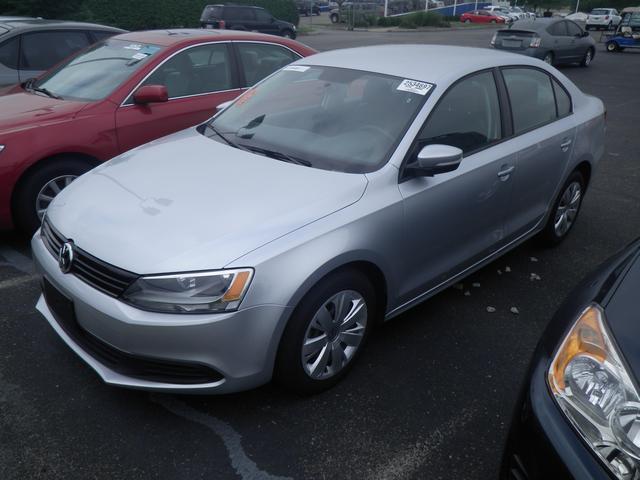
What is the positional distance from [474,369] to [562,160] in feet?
6.38

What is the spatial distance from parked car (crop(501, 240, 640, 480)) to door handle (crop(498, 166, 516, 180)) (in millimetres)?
1618

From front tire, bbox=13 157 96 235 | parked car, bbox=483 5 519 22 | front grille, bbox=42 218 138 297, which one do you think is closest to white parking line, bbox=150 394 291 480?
front grille, bbox=42 218 138 297

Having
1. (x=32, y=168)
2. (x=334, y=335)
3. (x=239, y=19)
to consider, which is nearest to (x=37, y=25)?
(x=32, y=168)

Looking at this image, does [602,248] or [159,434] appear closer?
[159,434]

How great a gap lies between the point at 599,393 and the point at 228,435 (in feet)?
5.33

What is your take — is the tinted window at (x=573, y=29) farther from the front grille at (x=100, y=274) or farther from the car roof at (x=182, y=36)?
the front grille at (x=100, y=274)

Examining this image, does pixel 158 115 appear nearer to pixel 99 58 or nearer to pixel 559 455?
pixel 99 58

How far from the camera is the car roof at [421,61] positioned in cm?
347

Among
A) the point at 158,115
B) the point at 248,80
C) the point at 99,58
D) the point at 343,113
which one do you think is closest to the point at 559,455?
the point at 343,113

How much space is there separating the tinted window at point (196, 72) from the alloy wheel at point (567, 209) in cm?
313

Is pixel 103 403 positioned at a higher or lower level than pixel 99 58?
lower

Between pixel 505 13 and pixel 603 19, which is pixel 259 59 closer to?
pixel 603 19

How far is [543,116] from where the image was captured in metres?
4.19

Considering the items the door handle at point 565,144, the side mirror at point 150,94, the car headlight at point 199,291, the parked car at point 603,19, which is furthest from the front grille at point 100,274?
the parked car at point 603,19
